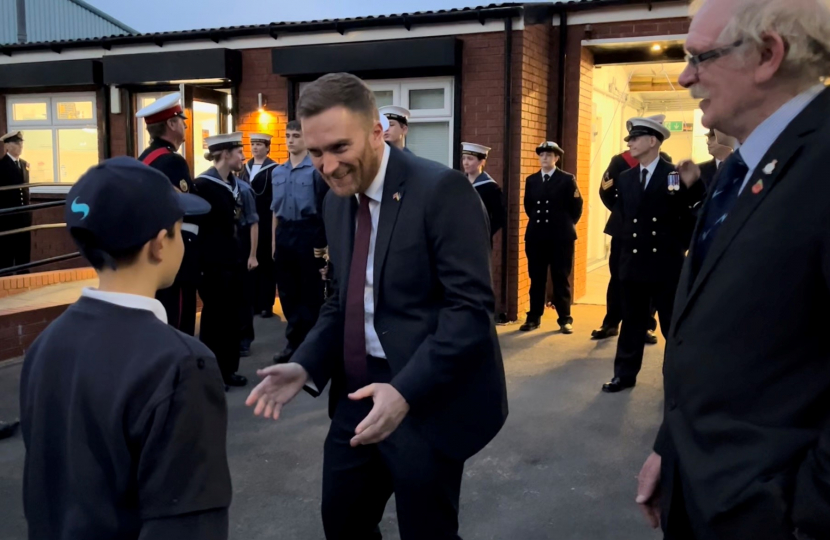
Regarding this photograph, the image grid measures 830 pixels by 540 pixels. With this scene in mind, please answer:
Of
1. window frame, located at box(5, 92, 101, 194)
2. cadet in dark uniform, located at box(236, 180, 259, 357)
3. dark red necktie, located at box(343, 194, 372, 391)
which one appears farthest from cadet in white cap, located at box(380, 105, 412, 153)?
window frame, located at box(5, 92, 101, 194)

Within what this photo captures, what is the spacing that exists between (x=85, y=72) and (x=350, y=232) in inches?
404

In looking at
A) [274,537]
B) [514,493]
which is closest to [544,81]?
[514,493]

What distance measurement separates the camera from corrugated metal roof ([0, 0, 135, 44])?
24.9 metres

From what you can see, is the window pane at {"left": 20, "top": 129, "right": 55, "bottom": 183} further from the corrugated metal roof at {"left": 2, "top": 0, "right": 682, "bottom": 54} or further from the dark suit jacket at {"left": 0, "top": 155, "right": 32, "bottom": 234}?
the dark suit jacket at {"left": 0, "top": 155, "right": 32, "bottom": 234}

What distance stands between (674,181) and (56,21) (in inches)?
1041

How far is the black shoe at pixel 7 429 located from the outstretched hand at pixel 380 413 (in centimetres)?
401

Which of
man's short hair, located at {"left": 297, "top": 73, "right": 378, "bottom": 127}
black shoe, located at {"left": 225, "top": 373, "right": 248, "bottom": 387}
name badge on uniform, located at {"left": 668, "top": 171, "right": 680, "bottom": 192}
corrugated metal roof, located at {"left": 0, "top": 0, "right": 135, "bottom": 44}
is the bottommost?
black shoe, located at {"left": 225, "top": 373, "right": 248, "bottom": 387}

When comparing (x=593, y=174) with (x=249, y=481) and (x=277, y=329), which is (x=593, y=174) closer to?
(x=277, y=329)

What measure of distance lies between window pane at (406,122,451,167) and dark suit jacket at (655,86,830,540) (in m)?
8.13

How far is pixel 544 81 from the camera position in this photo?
959 cm

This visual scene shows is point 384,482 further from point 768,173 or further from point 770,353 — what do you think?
point 768,173

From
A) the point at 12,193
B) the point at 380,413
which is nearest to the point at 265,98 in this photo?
the point at 12,193

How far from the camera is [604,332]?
26.5 ft

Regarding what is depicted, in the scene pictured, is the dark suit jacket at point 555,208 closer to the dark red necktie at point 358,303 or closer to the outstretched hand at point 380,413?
the dark red necktie at point 358,303
